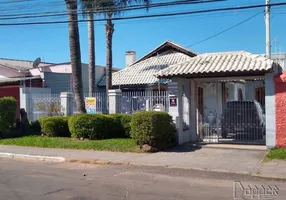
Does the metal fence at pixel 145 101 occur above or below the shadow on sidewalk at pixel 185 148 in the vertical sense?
above

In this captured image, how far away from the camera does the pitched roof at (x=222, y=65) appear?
1343 centimetres

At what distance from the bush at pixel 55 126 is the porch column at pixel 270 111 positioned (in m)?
8.90

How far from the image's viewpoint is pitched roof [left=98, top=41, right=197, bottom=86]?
2625cm

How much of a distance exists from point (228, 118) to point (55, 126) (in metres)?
7.69

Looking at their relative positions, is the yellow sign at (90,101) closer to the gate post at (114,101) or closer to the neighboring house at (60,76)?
the gate post at (114,101)

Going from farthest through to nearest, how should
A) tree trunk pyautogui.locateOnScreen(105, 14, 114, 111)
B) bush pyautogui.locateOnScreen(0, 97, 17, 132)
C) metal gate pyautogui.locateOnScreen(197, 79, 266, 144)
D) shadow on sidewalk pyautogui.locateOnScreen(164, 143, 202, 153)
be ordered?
tree trunk pyautogui.locateOnScreen(105, 14, 114, 111)
bush pyautogui.locateOnScreen(0, 97, 17, 132)
metal gate pyautogui.locateOnScreen(197, 79, 266, 144)
shadow on sidewalk pyautogui.locateOnScreen(164, 143, 202, 153)

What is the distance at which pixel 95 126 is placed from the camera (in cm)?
1630

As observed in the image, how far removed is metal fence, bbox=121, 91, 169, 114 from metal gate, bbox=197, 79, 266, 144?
1.46 metres

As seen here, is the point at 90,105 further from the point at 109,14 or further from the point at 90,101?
the point at 109,14

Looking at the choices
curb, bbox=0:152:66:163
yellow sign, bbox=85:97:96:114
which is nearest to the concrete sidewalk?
curb, bbox=0:152:66:163

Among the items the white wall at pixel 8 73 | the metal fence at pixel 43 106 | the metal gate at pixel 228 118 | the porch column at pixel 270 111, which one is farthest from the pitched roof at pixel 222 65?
the white wall at pixel 8 73

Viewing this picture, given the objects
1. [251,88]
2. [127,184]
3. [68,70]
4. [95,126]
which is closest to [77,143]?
[95,126]

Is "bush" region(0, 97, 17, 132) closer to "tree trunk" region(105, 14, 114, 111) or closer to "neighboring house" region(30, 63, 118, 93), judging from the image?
"tree trunk" region(105, 14, 114, 111)

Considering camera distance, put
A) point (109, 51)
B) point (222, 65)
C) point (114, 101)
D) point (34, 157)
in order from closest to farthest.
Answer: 1. point (34, 157)
2. point (222, 65)
3. point (114, 101)
4. point (109, 51)
